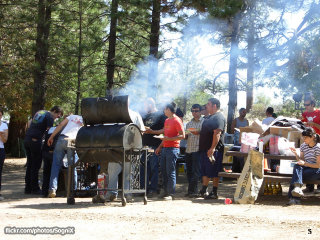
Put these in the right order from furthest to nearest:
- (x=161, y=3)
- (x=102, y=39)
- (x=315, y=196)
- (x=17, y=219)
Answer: (x=102, y=39) < (x=161, y=3) < (x=315, y=196) < (x=17, y=219)

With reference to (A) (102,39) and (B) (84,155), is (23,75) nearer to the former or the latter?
(A) (102,39)

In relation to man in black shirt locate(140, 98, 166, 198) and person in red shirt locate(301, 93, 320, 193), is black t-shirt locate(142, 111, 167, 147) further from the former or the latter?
person in red shirt locate(301, 93, 320, 193)

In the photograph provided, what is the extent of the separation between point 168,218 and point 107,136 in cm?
215

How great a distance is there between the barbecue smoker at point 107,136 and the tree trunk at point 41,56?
26.5ft

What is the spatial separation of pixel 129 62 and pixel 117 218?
9775mm

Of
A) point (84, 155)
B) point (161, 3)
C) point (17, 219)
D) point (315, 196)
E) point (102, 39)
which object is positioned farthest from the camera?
point (102, 39)

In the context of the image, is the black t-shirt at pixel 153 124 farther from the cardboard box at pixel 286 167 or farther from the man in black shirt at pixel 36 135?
the cardboard box at pixel 286 167

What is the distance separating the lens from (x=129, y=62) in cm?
1638

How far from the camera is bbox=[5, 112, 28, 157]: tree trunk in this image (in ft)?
75.8

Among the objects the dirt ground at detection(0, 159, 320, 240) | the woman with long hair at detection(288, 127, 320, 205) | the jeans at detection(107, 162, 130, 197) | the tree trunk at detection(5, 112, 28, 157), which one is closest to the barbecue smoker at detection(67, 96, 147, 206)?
the jeans at detection(107, 162, 130, 197)

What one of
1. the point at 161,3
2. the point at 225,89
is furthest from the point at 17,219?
the point at 225,89

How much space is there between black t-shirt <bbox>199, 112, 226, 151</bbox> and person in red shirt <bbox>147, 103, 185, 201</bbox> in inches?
17.8

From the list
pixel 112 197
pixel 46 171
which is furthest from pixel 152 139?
pixel 46 171

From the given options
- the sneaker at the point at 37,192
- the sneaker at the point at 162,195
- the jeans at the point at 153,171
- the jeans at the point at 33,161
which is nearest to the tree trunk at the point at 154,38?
the jeans at the point at 153,171
